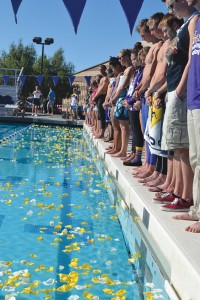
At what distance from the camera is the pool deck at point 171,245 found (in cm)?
241

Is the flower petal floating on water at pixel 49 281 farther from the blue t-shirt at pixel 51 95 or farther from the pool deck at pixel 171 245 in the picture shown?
the blue t-shirt at pixel 51 95

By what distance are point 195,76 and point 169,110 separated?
27.5 inches

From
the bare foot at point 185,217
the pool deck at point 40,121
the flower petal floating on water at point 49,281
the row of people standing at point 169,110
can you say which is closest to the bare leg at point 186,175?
the row of people standing at point 169,110

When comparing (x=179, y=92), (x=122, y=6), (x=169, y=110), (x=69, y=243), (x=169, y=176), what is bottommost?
(x=69, y=243)

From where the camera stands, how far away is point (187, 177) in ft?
11.4

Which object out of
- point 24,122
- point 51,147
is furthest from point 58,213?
point 24,122

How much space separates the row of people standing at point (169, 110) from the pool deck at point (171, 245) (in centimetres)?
11

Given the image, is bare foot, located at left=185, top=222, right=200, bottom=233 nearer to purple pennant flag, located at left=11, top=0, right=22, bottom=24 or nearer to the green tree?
purple pennant flag, located at left=11, top=0, right=22, bottom=24

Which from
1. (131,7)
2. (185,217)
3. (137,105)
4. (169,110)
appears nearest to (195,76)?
(169,110)

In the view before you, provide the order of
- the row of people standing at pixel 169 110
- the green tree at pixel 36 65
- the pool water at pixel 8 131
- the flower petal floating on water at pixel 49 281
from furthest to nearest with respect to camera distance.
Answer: the green tree at pixel 36 65 → the pool water at pixel 8 131 → the row of people standing at pixel 169 110 → the flower petal floating on water at pixel 49 281

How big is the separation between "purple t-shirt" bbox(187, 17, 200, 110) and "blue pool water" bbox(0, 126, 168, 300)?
121 cm

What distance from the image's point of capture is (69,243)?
3646mm

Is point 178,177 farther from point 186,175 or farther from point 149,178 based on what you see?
point 149,178

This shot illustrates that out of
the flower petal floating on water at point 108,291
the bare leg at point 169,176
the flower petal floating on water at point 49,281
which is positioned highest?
the bare leg at point 169,176
